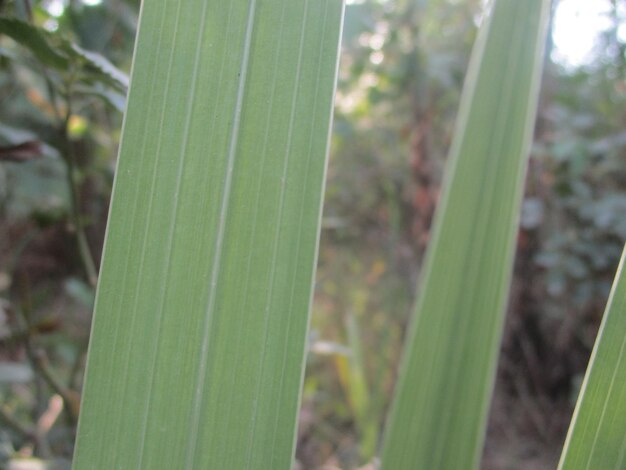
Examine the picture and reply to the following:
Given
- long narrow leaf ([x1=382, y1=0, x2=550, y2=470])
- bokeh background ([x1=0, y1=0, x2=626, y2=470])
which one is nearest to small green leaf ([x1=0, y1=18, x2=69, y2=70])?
long narrow leaf ([x1=382, y1=0, x2=550, y2=470])

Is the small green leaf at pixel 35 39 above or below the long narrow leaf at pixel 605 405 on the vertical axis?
above

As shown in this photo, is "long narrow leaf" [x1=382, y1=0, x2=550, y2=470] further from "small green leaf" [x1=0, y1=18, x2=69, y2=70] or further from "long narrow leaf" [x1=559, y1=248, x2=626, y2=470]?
"small green leaf" [x1=0, y1=18, x2=69, y2=70]

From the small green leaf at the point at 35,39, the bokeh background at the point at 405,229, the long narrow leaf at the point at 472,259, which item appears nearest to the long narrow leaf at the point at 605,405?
the long narrow leaf at the point at 472,259

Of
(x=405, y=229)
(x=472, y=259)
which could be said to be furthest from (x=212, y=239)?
(x=405, y=229)

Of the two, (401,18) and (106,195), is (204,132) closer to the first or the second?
(106,195)

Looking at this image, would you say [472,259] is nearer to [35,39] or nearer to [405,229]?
[35,39]

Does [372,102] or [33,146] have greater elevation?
[372,102]

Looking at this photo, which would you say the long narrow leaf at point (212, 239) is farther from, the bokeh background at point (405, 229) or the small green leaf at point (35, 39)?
the bokeh background at point (405, 229)

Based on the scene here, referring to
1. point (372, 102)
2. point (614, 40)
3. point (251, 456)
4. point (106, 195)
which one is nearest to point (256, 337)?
point (251, 456)
